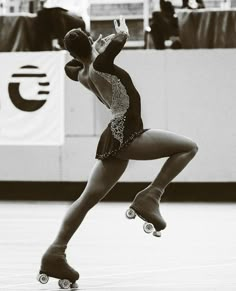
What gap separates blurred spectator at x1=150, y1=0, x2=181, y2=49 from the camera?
15218mm

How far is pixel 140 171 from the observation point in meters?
16.0

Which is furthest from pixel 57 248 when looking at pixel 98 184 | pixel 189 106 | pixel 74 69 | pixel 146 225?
pixel 189 106

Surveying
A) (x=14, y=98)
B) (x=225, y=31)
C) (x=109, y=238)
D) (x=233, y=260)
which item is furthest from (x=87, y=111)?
(x=233, y=260)

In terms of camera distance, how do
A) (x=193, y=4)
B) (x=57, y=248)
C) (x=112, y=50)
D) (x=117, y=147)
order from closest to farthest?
(x=112, y=50) < (x=117, y=147) < (x=57, y=248) < (x=193, y=4)

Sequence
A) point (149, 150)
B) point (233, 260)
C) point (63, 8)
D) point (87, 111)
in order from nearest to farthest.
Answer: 1. point (149, 150)
2. point (233, 260)
3. point (63, 8)
4. point (87, 111)

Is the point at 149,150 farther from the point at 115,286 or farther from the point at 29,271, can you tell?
the point at 29,271

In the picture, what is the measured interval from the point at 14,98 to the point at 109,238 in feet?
18.9

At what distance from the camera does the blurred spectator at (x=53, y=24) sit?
596 inches

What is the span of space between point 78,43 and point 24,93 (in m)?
8.96

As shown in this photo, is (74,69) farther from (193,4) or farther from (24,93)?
(193,4)

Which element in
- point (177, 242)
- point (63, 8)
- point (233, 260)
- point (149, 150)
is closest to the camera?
point (149, 150)

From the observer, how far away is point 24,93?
15875mm

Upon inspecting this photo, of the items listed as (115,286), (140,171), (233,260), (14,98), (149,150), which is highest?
(149,150)

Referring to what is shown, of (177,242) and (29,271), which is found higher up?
(29,271)
